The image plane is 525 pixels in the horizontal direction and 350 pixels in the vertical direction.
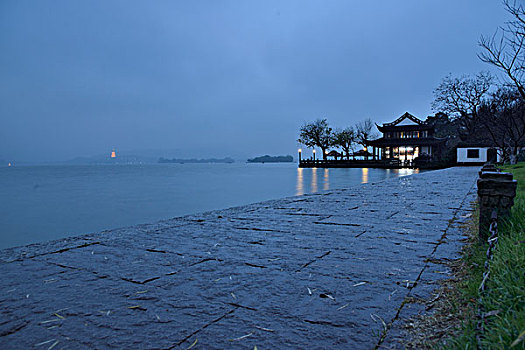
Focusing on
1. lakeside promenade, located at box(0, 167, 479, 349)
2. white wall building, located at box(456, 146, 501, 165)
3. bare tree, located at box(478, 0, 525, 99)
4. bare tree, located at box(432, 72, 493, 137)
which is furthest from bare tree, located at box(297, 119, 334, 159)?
lakeside promenade, located at box(0, 167, 479, 349)

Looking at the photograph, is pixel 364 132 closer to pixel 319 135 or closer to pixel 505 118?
pixel 319 135

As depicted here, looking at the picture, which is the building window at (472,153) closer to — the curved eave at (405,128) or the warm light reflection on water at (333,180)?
the curved eave at (405,128)

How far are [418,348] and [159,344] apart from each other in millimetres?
1044

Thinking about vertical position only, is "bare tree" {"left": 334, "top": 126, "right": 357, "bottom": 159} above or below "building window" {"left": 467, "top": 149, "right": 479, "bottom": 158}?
above

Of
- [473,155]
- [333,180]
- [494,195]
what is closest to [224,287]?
[494,195]

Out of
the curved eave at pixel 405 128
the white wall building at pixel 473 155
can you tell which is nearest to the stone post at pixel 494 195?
the white wall building at pixel 473 155

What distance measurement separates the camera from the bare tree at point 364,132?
49.0m

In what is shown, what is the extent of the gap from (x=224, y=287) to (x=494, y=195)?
7.00ft

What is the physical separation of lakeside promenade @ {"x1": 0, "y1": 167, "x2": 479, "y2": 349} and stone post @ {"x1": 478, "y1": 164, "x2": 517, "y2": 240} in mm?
340

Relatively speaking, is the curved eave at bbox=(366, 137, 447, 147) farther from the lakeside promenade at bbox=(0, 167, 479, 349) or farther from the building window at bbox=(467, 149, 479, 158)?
the lakeside promenade at bbox=(0, 167, 479, 349)

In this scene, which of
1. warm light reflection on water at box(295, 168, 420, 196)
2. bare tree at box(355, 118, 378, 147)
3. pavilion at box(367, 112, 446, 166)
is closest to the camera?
warm light reflection on water at box(295, 168, 420, 196)

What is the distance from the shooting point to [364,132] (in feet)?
165

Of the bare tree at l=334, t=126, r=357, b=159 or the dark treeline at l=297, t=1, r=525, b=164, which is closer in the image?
the dark treeline at l=297, t=1, r=525, b=164

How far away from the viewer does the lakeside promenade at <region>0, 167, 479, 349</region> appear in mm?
1299
